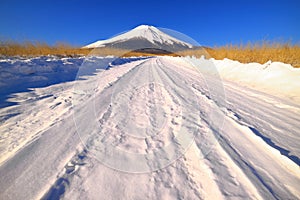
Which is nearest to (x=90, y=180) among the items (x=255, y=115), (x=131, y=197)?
(x=131, y=197)

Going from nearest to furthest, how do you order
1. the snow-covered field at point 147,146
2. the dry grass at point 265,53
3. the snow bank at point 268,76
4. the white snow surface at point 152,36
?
the snow-covered field at point 147,146 → the white snow surface at point 152,36 → the snow bank at point 268,76 → the dry grass at point 265,53

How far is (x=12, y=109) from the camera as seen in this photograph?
135 inches

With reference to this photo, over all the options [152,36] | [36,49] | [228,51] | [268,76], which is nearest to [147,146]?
[152,36]

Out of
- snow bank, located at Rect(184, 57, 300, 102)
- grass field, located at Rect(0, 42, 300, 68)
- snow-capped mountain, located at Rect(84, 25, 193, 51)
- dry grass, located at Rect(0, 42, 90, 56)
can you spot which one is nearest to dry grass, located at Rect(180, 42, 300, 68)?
grass field, located at Rect(0, 42, 300, 68)

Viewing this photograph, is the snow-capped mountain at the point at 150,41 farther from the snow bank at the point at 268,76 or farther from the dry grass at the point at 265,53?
the dry grass at the point at 265,53

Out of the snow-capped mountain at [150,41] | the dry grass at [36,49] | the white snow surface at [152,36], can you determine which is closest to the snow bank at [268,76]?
the snow-capped mountain at [150,41]

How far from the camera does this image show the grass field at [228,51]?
5.29 m

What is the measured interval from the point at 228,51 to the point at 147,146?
11935mm

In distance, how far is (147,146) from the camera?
7.75 ft

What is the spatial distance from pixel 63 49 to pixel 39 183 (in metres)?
16.4

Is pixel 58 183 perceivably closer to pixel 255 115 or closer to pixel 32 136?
pixel 32 136

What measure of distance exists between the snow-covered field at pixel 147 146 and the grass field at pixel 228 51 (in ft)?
4.83

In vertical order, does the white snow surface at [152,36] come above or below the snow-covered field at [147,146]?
above

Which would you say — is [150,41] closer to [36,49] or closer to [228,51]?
[228,51]
